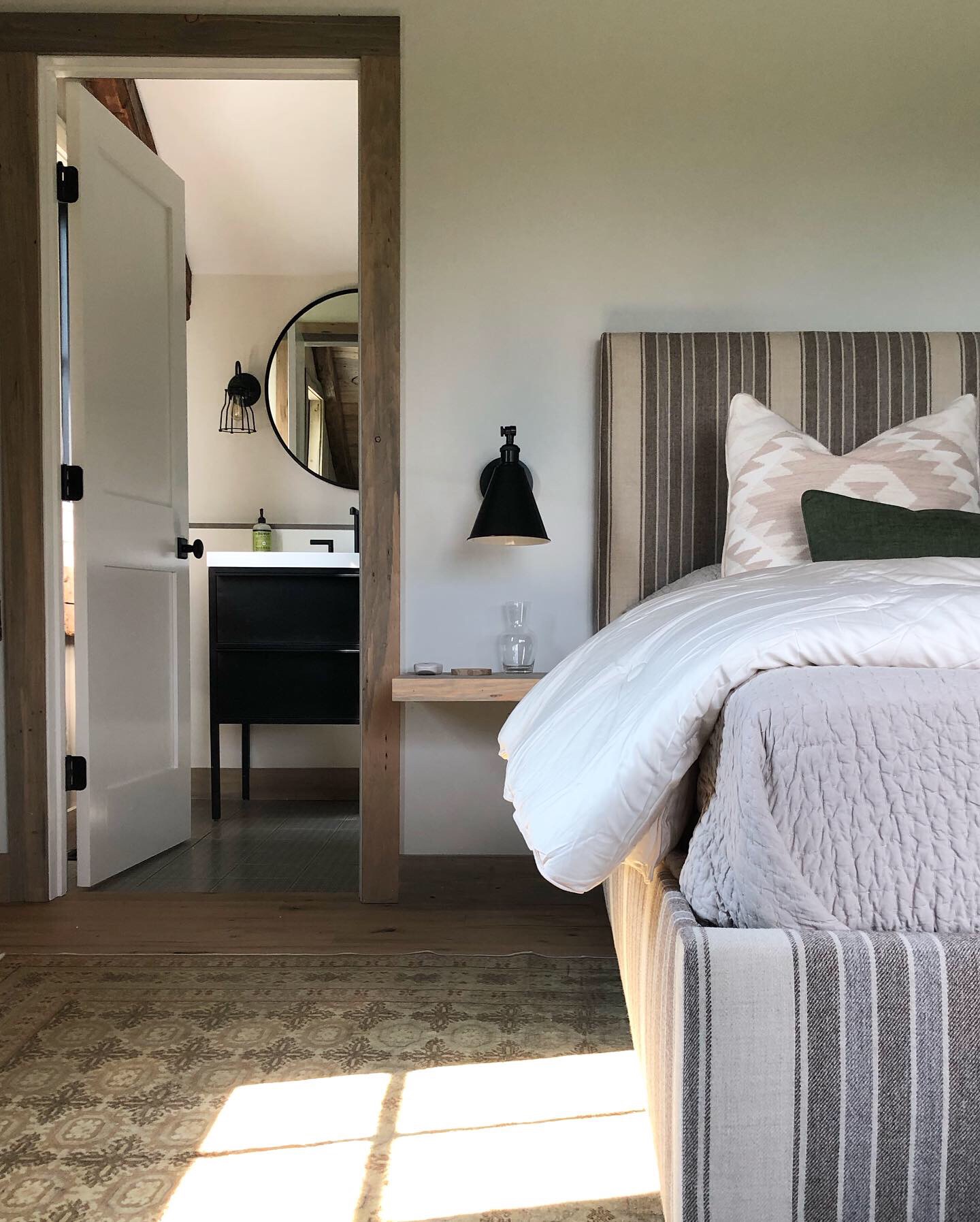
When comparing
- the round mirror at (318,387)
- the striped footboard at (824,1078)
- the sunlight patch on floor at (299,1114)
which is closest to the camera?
the striped footboard at (824,1078)

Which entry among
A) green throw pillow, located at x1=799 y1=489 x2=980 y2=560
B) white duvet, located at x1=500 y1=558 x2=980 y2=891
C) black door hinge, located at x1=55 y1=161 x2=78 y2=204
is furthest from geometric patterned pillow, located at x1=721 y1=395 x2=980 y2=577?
black door hinge, located at x1=55 y1=161 x2=78 y2=204

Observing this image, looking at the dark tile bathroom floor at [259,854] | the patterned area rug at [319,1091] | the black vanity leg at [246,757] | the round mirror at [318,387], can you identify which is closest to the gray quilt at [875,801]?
the patterned area rug at [319,1091]

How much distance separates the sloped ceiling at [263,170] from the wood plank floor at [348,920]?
9.05 feet

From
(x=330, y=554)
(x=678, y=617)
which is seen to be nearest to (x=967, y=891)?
(x=678, y=617)

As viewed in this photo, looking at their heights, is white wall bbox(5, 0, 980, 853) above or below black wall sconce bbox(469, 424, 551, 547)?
above

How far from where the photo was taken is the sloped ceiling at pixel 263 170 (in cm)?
402

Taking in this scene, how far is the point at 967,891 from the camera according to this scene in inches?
39.3

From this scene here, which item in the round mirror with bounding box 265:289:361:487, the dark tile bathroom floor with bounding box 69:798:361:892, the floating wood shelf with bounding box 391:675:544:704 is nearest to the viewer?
the floating wood shelf with bounding box 391:675:544:704

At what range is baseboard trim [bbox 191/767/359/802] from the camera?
425cm

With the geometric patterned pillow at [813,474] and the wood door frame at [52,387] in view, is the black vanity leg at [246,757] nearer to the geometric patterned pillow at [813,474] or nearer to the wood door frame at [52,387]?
the wood door frame at [52,387]

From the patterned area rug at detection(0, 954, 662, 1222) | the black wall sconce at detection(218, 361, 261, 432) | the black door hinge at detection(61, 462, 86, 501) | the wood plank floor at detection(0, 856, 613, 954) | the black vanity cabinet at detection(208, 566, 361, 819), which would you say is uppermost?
the black wall sconce at detection(218, 361, 261, 432)

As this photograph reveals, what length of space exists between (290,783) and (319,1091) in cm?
274

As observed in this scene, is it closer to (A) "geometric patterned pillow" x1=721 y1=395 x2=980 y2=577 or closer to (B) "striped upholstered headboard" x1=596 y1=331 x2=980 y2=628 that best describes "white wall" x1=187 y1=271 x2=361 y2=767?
(B) "striped upholstered headboard" x1=596 y1=331 x2=980 y2=628

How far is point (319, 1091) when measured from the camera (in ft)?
5.18
